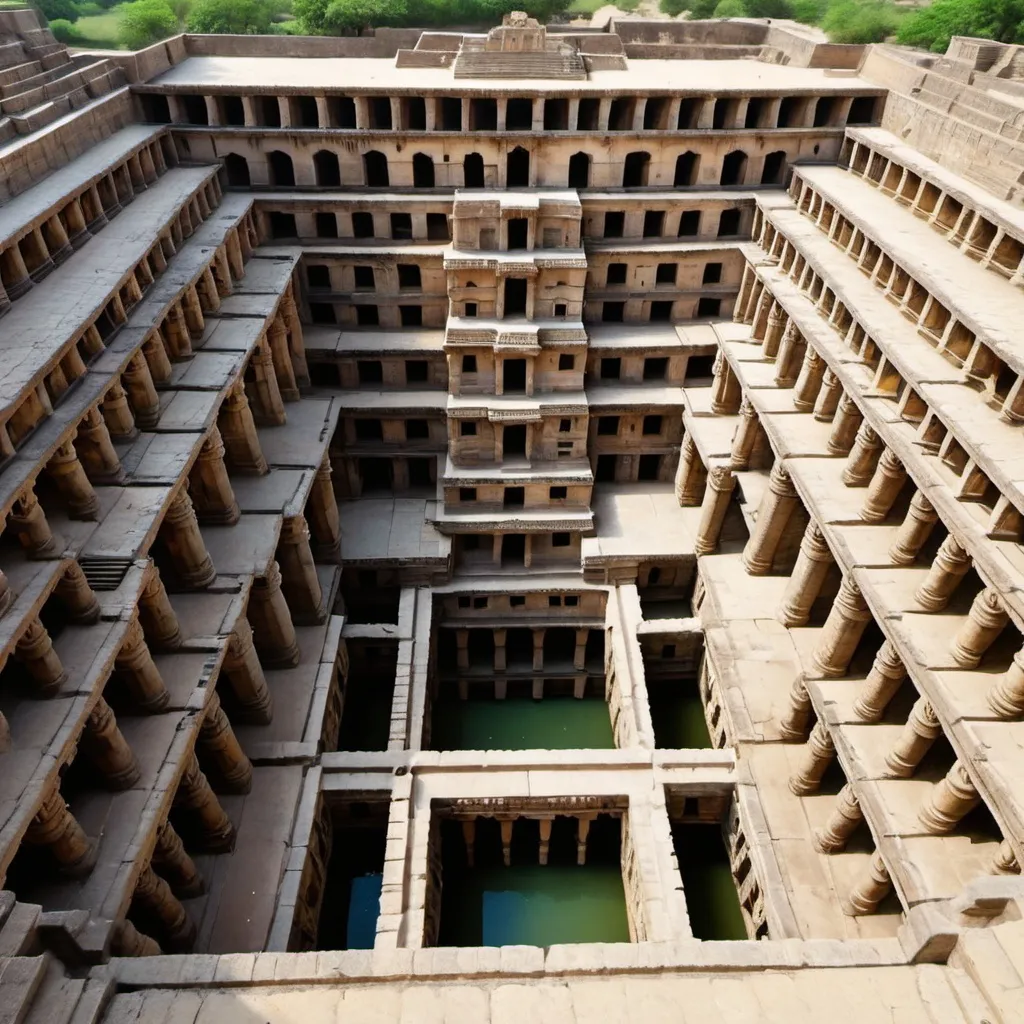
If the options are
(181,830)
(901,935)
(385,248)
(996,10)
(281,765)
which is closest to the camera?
(901,935)

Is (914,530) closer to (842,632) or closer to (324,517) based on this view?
(842,632)

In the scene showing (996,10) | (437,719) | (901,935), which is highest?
(996,10)

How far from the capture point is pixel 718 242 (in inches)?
1442

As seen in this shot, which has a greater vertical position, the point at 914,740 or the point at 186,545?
the point at 186,545

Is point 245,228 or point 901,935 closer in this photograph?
point 901,935

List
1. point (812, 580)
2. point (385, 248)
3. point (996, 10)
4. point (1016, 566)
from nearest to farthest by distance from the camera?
1. point (1016, 566)
2. point (812, 580)
3. point (385, 248)
4. point (996, 10)

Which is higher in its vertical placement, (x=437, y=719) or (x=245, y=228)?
(x=245, y=228)

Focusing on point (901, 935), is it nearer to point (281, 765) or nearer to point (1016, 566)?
point (1016, 566)

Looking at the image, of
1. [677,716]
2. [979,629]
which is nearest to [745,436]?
[677,716]

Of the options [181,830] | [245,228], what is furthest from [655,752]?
[245,228]

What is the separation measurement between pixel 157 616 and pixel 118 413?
6.32 m

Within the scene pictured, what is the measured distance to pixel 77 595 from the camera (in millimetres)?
18469

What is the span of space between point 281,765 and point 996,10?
6495 cm

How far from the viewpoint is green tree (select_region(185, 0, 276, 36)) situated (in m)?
60.3
